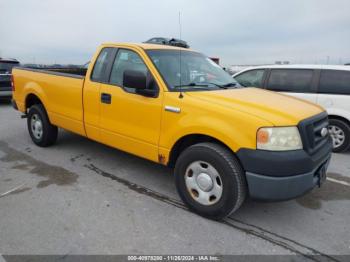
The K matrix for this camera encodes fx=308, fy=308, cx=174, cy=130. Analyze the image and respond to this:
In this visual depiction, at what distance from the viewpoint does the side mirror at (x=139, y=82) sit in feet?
11.6

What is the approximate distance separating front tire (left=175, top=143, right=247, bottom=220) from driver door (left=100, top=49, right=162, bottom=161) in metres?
0.52

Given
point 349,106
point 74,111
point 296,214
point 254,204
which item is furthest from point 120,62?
point 349,106

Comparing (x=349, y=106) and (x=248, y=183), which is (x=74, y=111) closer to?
(x=248, y=183)

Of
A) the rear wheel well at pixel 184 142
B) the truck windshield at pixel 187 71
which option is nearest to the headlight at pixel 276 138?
the rear wheel well at pixel 184 142

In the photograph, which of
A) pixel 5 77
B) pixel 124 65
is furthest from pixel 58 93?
pixel 5 77

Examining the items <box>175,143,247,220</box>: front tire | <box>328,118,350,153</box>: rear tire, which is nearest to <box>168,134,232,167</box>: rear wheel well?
<box>175,143,247,220</box>: front tire

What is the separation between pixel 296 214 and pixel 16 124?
272 inches

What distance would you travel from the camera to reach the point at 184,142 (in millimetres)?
3629

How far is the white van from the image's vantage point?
6094 millimetres

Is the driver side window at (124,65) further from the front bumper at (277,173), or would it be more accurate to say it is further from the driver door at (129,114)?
the front bumper at (277,173)

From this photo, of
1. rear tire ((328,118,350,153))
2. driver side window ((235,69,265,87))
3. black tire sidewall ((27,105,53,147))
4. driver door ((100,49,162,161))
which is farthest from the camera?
driver side window ((235,69,265,87))

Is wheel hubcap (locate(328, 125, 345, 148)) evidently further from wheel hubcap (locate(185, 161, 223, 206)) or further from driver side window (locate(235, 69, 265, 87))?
wheel hubcap (locate(185, 161, 223, 206))

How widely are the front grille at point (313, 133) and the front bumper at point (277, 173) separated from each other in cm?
12

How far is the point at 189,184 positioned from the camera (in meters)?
3.46
